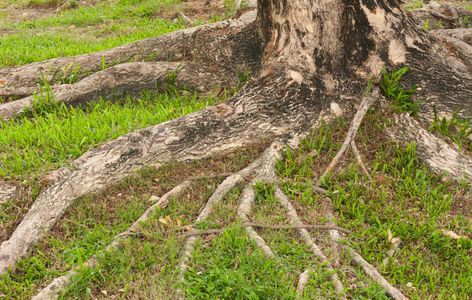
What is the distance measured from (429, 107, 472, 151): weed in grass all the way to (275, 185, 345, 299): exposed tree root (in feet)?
4.97

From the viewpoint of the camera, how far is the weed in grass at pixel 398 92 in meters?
4.71

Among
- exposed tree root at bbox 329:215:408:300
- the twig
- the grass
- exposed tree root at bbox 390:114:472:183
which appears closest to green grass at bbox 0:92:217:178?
the grass

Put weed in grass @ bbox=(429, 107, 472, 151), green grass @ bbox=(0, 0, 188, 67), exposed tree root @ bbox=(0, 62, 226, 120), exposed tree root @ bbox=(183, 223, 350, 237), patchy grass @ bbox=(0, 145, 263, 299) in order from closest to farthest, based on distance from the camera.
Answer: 1. patchy grass @ bbox=(0, 145, 263, 299)
2. exposed tree root @ bbox=(183, 223, 350, 237)
3. weed in grass @ bbox=(429, 107, 472, 151)
4. exposed tree root @ bbox=(0, 62, 226, 120)
5. green grass @ bbox=(0, 0, 188, 67)

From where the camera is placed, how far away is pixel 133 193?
14.2 feet

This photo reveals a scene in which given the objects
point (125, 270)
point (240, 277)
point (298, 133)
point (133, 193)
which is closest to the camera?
point (240, 277)

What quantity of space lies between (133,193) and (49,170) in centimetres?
79

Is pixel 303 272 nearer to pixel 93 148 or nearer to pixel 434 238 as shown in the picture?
pixel 434 238

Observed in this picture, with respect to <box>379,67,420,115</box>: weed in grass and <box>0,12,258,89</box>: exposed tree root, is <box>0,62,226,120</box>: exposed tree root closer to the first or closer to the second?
<box>0,12,258,89</box>: exposed tree root

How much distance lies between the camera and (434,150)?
438 centimetres

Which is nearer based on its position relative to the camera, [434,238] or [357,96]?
[434,238]

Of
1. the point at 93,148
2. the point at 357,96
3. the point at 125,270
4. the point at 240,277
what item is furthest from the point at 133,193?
the point at 357,96

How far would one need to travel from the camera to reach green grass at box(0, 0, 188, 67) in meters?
7.97

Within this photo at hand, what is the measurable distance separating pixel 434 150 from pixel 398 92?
26.2 inches

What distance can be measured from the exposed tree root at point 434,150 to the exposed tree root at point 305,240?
3.83 feet
